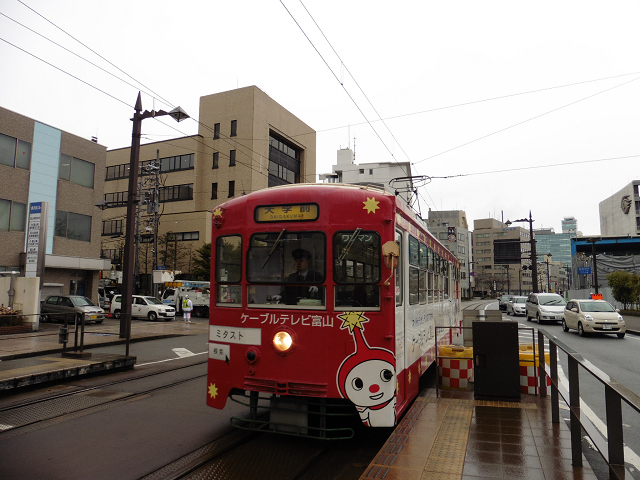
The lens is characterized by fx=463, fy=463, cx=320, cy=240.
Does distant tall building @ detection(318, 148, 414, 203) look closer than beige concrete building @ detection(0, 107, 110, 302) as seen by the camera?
No

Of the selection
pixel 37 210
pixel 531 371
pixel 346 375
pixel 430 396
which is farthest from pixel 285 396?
pixel 37 210

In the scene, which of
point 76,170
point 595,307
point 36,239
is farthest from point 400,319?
point 76,170

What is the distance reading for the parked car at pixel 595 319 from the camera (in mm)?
17453

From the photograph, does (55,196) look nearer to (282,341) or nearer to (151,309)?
(151,309)

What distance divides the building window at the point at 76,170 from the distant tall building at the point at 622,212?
72020 millimetres

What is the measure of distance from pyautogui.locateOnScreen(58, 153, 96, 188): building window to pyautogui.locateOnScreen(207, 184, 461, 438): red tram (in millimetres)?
25914

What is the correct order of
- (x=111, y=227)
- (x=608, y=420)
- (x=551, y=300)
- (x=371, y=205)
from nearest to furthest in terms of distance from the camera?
(x=608, y=420), (x=371, y=205), (x=551, y=300), (x=111, y=227)

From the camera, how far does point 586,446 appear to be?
18.0 ft

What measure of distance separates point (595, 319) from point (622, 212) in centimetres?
6747

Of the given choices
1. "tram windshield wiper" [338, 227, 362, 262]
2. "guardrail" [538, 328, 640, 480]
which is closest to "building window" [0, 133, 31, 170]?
"tram windshield wiper" [338, 227, 362, 262]

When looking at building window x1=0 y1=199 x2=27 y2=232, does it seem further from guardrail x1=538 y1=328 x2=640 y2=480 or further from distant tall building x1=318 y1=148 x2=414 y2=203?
distant tall building x1=318 y1=148 x2=414 y2=203

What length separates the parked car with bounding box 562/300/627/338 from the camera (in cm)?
1745

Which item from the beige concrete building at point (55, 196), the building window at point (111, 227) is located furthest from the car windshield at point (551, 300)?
the building window at point (111, 227)

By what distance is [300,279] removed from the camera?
5375 millimetres
